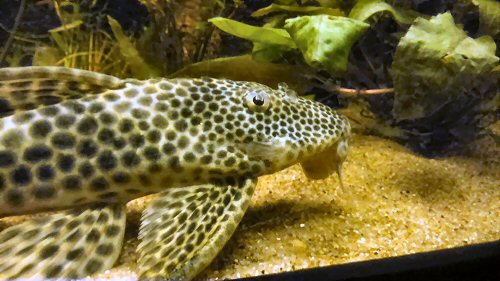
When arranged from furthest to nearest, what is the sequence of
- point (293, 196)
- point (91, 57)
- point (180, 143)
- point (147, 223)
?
point (91, 57)
point (293, 196)
point (180, 143)
point (147, 223)

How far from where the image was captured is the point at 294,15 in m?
3.54

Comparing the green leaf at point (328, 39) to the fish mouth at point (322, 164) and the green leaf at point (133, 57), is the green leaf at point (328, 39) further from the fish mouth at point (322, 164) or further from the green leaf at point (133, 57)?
the green leaf at point (133, 57)

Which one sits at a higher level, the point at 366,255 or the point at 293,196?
the point at 366,255

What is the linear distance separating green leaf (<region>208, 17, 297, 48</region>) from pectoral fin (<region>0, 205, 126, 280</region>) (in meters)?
1.45

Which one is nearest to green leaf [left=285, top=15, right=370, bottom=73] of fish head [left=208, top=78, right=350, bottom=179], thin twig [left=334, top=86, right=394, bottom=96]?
fish head [left=208, top=78, right=350, bottom=179]

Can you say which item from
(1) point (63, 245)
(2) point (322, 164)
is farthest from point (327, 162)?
(1) point (63, 245)

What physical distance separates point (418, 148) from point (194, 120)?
209 cm

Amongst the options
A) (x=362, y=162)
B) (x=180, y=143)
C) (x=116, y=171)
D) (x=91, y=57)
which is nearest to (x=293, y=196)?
(x=362, y=162)

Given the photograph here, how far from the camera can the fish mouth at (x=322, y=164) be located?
2836 mm

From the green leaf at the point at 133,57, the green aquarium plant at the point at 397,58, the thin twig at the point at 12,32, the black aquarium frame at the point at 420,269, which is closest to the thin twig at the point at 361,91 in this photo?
the green aquarium plant at the point at 397,58

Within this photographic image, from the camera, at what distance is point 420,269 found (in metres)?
2.02

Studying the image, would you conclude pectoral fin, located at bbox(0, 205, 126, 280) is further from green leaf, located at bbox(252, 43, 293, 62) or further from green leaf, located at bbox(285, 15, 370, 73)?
green leaf, located at bbox(252, 43, 293, 62)

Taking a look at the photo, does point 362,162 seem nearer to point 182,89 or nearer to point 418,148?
point 418,148

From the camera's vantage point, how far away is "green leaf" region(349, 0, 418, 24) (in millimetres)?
3240
